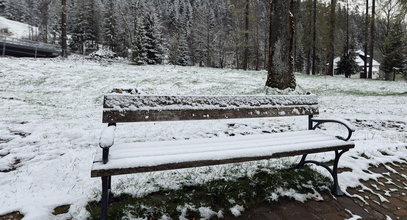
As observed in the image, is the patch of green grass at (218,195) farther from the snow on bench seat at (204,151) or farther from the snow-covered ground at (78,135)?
the snow on bench seat at (204,151)

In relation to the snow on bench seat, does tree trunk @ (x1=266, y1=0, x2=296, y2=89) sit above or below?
above

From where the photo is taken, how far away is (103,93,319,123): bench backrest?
2441 millimetres

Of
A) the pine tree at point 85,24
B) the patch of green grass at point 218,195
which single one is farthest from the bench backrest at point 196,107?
the pine tree at point 85,24

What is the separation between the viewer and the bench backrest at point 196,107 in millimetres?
2441

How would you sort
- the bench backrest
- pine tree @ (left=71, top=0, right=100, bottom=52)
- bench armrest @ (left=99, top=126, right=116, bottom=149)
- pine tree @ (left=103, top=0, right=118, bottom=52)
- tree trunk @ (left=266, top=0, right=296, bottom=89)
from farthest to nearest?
pine tree @ (left=103, top=0, right=118, bottom=52) < pine tree @ (left=71, top=0, right=100, bottom=52) < tree trunk @ (left=266, top=0, right=296, bottom=89) < the bench backrest < bench armrest @ (left=99, top=126, right=116, bottom=149)

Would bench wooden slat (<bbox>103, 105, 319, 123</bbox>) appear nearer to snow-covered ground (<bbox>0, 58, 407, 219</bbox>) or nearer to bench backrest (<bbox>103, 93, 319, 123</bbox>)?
bench backrest (<bbox>103, 93, 319, 123</bbox>)

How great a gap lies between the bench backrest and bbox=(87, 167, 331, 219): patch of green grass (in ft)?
2.47

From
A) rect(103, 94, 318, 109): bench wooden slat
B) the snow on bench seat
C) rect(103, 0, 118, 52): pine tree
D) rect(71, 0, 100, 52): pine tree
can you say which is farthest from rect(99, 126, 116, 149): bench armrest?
rect(71, 0, 100, 52): pine tree

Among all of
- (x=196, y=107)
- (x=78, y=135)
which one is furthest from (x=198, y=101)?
(x=78, y=135)

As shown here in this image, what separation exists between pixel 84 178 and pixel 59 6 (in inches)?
734

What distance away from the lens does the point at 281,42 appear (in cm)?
691

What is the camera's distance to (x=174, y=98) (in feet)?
8.74

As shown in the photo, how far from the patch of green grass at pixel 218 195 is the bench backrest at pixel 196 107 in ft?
2.47

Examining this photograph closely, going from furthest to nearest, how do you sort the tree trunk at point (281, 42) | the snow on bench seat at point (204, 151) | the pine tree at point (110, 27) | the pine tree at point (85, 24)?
the pine tree at point (110, 27), the pine tree at point (85, 24), the tree trunk at point (281, 42), the snow on bench seat at point (204, 151)
